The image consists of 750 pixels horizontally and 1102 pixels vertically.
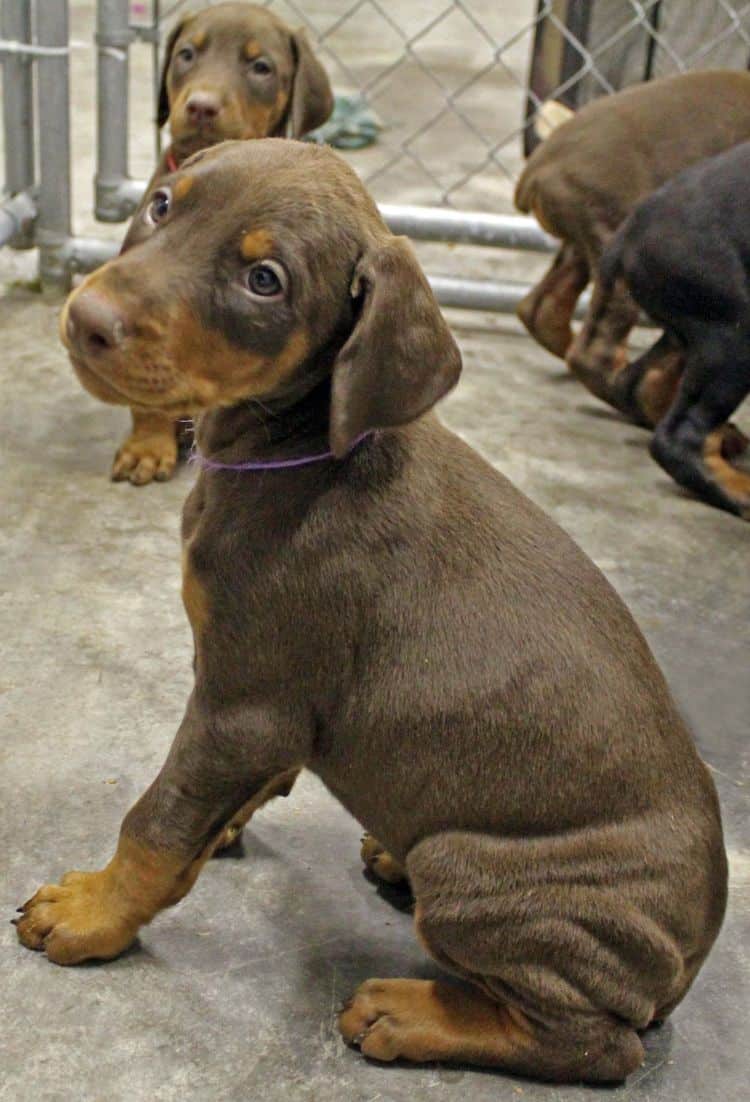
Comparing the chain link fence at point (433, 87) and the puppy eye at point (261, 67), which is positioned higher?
the puppy eye at point (261, 67)

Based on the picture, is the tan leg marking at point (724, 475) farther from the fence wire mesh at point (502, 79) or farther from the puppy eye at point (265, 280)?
the puppy eye at point (265, 280)

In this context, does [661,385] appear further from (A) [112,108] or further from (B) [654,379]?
(A) [112,108]

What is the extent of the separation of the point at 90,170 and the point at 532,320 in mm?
2978

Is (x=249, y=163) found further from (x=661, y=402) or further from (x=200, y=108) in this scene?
(x=661, y=402)

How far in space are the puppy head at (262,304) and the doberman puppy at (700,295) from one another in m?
2.64

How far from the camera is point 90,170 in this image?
24.6ft

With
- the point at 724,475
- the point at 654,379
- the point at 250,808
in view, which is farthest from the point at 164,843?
the point at 654,379

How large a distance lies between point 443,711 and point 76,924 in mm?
836

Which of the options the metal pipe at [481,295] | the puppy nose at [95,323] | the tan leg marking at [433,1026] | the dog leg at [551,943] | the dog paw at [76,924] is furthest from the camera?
the metal pipe at [481,295]

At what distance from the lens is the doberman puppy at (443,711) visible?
2451mm

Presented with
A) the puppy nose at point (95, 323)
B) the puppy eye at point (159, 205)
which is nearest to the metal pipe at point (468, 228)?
the puppy eye at point (159, 205)

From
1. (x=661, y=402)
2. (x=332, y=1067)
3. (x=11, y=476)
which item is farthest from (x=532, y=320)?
(x=332, y=1067)

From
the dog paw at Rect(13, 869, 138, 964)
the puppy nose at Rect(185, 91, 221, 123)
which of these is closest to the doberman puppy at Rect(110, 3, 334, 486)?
the puppy nose at Rect(185, 91, 221, 123)

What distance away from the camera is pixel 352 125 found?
8.21 meters
